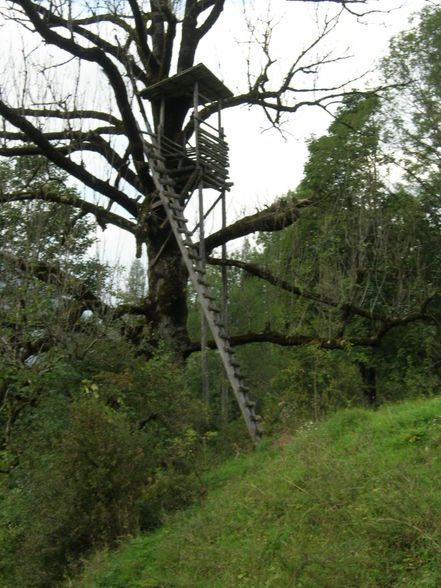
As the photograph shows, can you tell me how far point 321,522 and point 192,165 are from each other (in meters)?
10.4

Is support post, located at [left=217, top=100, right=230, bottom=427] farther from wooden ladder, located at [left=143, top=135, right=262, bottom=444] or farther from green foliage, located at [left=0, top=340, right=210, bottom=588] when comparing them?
green foliage, located at [left=0, top=340, right=210, bottom=588]

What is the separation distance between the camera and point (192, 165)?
14648 millimetres

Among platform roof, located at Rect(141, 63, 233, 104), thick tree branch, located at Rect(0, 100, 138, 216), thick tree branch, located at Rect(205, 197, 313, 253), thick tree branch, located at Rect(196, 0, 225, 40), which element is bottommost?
thick tree branch, located at Rect(205, 197, 313, 253)

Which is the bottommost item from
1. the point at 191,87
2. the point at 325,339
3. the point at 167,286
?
the point at 325,339

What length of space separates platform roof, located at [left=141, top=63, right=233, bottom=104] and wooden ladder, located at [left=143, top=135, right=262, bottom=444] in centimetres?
128

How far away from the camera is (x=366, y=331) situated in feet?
68.2

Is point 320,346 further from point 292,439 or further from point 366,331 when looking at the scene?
point 366,331

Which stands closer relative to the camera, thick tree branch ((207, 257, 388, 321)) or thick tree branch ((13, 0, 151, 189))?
thick tree branch ((13, 0, 151, 189))

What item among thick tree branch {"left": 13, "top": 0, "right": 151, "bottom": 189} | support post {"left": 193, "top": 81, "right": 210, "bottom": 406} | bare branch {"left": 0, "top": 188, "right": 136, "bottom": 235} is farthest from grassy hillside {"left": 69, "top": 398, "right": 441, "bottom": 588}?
thick tree branch {"left": 13, "top": 0, "right": 151, "bottom": 189}

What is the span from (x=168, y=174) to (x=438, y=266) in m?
10.8

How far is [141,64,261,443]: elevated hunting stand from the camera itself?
12.3 meters

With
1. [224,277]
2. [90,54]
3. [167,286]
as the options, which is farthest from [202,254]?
[90,54]

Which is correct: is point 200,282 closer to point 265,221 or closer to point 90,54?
point 265,221

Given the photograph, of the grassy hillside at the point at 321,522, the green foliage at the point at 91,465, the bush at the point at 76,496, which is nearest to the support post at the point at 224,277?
the green foliage at the point at 91,465
